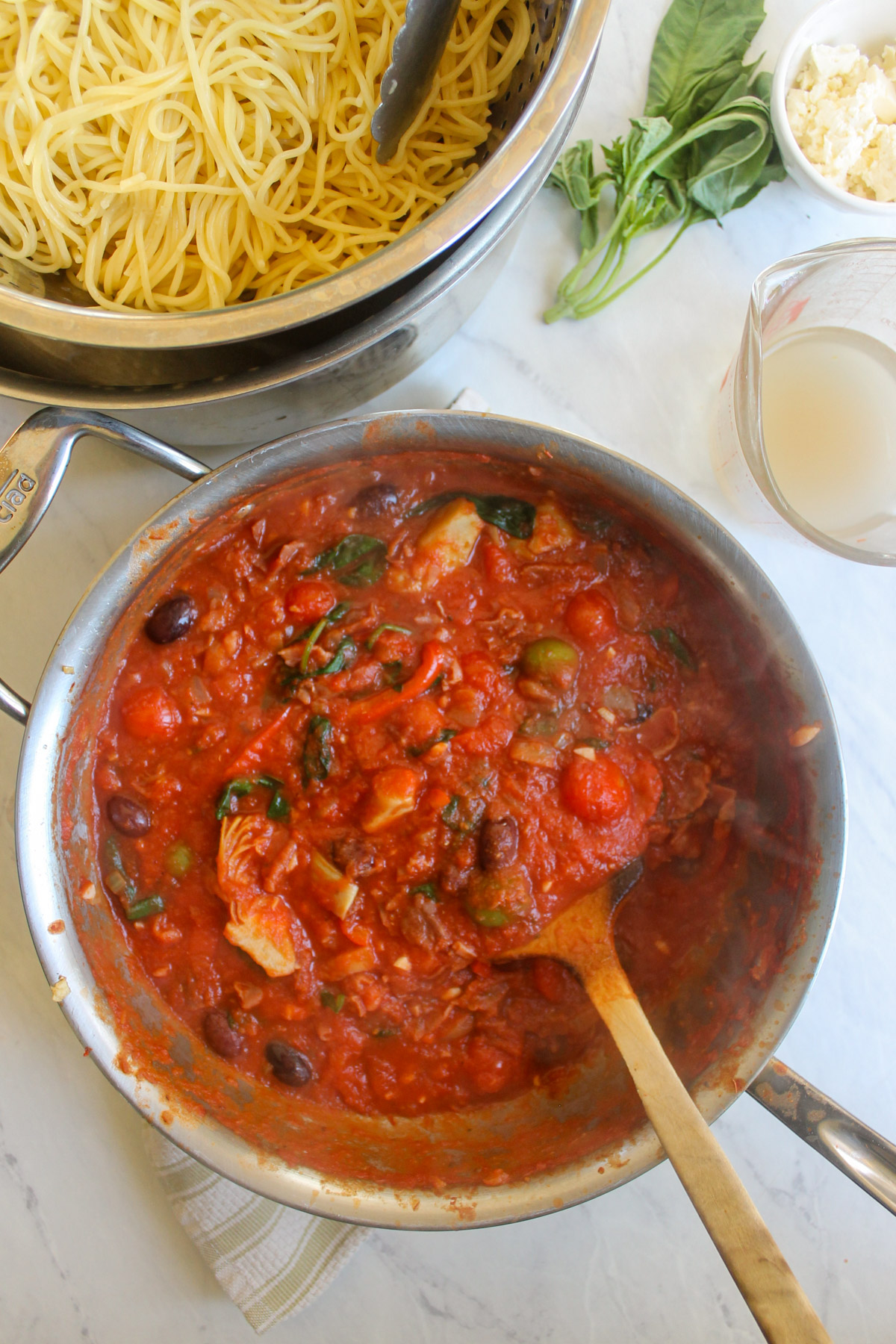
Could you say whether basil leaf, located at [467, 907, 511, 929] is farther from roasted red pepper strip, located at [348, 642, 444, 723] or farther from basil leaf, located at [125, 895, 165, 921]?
basil leaf, located at [125, 895, 165, 921]

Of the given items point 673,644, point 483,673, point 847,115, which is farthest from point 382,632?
point 847,115

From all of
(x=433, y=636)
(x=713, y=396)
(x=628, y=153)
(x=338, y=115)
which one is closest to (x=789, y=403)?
(x=713, y=396)

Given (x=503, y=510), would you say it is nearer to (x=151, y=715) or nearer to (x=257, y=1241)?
(x=151, y=715)

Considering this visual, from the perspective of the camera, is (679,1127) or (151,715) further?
(151,715)

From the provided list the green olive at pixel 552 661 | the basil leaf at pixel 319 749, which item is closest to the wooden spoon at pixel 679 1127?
the green olive at pixel 552 661

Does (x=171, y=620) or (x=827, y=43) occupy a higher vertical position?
(x=827, y=43)

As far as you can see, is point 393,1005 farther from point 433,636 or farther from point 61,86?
point 61,86

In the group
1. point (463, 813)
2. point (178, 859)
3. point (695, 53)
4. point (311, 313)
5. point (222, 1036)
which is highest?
point (695, 53)
